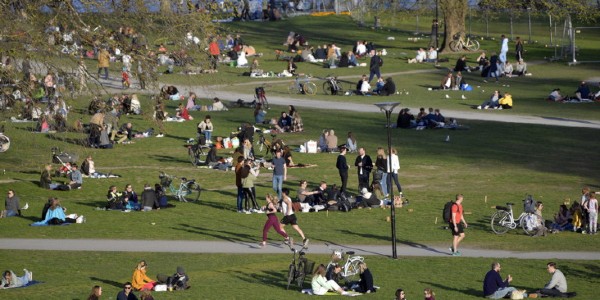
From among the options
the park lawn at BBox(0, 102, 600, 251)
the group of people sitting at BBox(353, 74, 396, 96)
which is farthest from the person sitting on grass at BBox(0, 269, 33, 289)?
the group of people sitting at BBox(353, 74, 396, 96)

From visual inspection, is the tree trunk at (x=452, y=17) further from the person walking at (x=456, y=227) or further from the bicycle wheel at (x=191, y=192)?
the person walking at (x=456, y=227)

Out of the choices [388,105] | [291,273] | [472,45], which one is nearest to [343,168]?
[388,105]

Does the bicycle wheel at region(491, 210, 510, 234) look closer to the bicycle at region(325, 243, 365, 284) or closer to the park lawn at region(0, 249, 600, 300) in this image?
the park lawn at region(0, 249, 600, 300)

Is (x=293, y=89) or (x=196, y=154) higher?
(x=196, y=154)

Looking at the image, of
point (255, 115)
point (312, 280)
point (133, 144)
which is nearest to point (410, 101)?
point (255, 115)

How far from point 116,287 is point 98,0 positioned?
7.84m

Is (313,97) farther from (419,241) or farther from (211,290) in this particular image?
(211,290)

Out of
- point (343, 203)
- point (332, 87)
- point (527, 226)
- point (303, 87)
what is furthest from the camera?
point (303, 87)

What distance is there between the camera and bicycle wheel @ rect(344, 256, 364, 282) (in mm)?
30031

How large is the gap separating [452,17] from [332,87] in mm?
13200

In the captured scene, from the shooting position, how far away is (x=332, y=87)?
2486 inches

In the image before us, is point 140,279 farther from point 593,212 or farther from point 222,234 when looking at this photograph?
point 593,212

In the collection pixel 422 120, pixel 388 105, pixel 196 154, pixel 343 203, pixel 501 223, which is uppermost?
pixel 388 105

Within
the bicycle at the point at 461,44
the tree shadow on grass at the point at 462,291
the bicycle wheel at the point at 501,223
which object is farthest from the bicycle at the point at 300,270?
the bicycle at the point at 461,44
